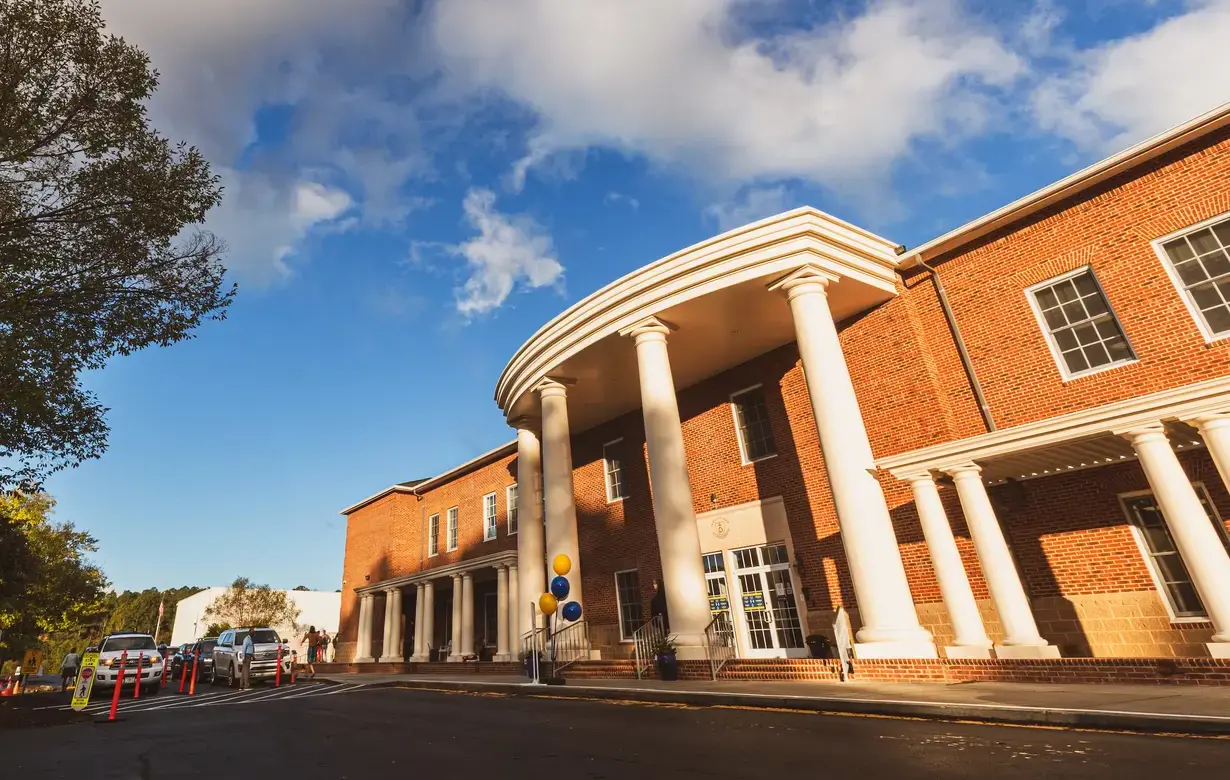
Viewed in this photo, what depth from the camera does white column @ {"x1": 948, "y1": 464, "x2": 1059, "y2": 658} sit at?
390 inches

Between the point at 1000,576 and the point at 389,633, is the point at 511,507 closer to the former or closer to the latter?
the point at 389,633

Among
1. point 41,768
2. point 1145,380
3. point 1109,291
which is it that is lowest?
point 41,768

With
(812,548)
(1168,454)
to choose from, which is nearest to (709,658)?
(812,548)

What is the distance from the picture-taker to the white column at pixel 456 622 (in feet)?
80.9

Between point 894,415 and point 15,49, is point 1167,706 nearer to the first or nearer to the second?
point 894,415

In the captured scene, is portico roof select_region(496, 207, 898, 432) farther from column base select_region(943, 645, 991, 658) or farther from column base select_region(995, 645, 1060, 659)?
column base select_region(995, 645, 1060, 659)

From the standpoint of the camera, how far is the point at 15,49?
37.0ft

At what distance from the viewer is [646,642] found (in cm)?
1475

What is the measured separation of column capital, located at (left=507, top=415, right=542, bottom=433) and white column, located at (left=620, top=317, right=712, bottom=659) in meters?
6.64

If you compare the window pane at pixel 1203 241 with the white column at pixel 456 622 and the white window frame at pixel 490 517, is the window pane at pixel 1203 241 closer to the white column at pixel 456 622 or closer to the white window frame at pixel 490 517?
the white window frame at pixel 490 517

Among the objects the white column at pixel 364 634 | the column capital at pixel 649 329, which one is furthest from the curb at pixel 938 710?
the white column at pixel 364 634

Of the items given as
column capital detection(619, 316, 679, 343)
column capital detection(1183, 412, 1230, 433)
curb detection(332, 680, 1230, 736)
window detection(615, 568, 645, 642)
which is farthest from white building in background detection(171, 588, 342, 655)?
column capital detection(1183, 412, 1230, 433)

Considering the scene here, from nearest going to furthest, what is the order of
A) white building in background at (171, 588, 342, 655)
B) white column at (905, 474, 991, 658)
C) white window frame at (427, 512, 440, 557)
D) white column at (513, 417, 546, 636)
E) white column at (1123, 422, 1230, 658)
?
1. white column at (1123, 422, 1230, 658)
2. white column at (905, 474, 991, 658)
3. white column at (513, 417, 546, 636)
4. white window frame at (427, 512, 440, 557)
5. white building in background at (171, 588, 342, 655)

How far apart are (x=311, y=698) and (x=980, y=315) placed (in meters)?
17.4
